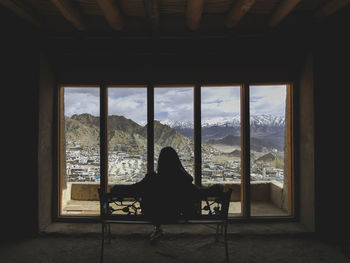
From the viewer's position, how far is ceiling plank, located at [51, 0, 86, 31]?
2689 mm

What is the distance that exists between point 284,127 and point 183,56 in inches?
83.5

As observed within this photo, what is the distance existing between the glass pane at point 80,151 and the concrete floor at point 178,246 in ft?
1.34

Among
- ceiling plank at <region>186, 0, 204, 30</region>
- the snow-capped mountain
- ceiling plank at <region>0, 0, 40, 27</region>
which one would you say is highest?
ceiling plank at <region>0, 0, 40, 27</region>

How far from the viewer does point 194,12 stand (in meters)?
2.89

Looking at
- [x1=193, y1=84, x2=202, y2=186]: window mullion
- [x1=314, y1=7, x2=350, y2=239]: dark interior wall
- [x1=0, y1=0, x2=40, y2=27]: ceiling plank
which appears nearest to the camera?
[x1=0, y1=0, x2=40, y2=27]: ceiling plank

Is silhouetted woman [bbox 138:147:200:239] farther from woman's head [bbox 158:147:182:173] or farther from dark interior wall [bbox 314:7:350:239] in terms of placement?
dark interior wall [bbox 314:7:350:239]

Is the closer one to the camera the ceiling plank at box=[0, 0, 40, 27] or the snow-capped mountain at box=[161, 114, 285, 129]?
the ceiling plank at box=[0, 0, 40, 27]

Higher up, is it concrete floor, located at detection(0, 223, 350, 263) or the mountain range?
the mountain range

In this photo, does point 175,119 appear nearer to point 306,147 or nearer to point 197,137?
point 197,137

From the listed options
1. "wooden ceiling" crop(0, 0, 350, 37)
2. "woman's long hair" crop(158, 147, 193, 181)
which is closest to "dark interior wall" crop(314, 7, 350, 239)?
"wooden ceiling" crop(0, 0, 350, 37)

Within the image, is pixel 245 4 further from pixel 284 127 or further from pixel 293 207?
A: pixel 293 207

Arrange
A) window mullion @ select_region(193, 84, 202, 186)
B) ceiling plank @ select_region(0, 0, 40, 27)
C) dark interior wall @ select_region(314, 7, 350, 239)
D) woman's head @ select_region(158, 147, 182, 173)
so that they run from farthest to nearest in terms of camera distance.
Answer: window mullion @ select_region(193, 84, 202, 186)
dark interior wall @ select_region(314, 7, 350, 239)
woman's head @ select_region(158, 147, 182, 173)
ceiling plank @ select_region(0, 0, 40, 27)

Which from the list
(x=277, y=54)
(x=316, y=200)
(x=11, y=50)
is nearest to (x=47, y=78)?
(x=11, y=50)

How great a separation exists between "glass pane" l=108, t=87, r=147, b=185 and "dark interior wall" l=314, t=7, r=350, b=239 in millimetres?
2755
